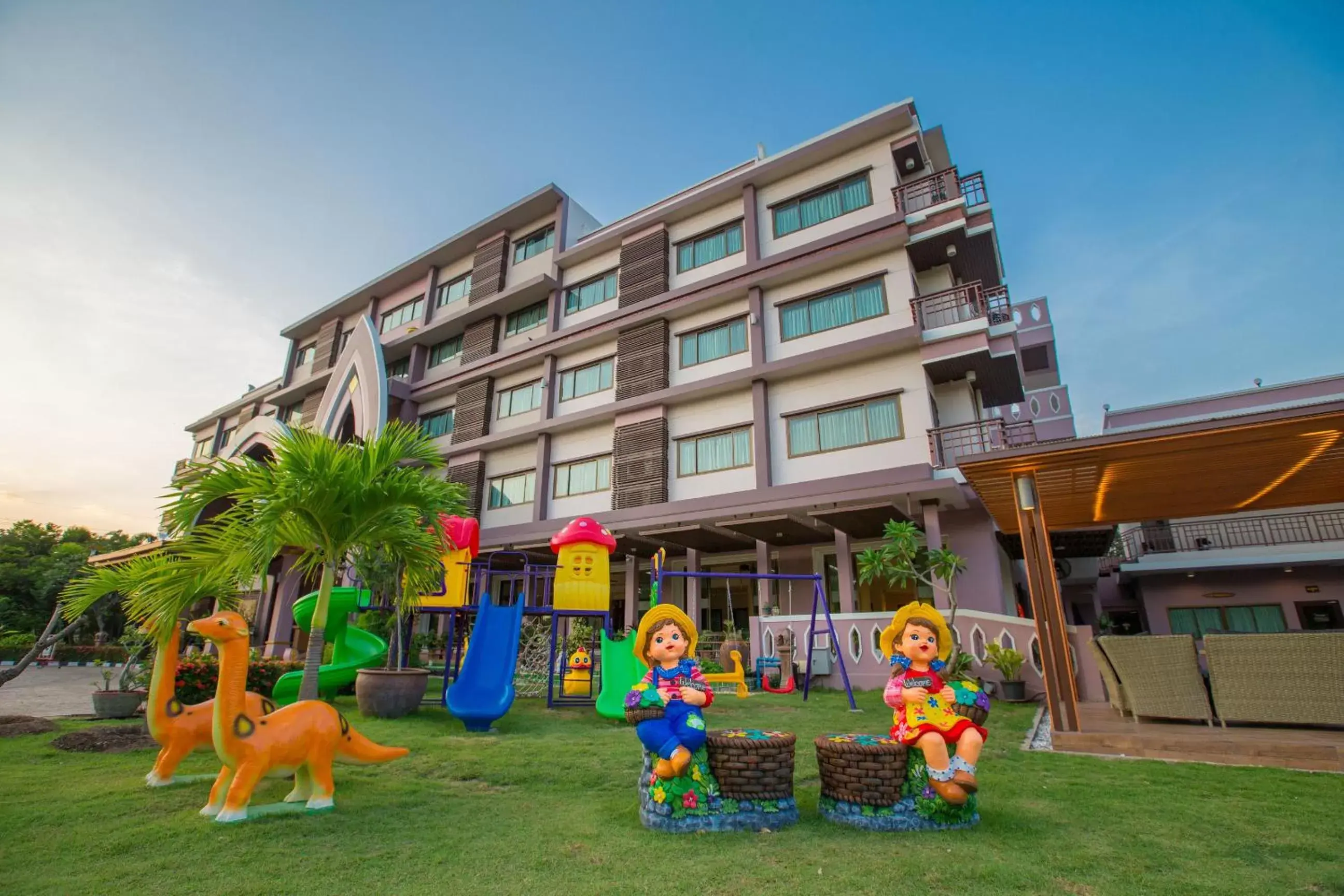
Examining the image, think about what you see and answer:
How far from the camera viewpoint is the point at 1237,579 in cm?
1769

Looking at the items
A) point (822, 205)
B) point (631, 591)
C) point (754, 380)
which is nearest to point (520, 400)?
point (631, 591)

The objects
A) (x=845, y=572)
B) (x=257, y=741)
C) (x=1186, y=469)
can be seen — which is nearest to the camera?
(x=257, y=741)

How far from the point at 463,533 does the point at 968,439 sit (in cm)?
1115

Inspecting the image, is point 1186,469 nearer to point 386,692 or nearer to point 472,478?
point 386,692

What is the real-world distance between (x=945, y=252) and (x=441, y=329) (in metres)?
18.1

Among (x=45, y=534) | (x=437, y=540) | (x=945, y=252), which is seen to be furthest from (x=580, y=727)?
(x=45, y=534)

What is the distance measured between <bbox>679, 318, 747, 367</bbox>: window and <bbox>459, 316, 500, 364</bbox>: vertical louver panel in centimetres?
835

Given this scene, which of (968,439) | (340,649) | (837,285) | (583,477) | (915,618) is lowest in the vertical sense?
(340,649)

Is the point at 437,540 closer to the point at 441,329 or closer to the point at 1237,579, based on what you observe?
the point at 441,329

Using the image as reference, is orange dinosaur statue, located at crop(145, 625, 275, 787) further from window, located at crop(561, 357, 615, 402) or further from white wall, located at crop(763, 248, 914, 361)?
window, located at crop(561, 357, 615, 402)

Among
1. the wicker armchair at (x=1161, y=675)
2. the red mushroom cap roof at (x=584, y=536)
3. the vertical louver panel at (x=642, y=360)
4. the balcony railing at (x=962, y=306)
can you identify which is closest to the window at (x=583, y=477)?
the vertical louver panel at (x=642, y=360)

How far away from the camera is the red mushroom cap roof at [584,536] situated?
11078mm

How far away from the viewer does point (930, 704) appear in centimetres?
A: 421

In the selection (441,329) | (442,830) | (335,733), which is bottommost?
(442,830)
